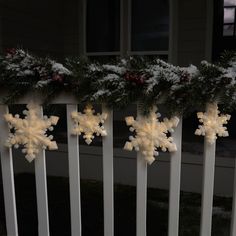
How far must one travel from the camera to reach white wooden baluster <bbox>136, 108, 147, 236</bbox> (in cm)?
130

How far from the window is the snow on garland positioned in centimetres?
359

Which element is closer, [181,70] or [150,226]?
[181,70]

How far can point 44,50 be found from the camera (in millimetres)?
5043

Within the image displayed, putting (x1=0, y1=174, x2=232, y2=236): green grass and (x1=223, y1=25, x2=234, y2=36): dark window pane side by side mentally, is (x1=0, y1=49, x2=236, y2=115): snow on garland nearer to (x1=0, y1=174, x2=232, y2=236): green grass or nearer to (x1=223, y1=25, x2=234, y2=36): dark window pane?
(x1=0, y1=174, x2=232, y2=236): green grass

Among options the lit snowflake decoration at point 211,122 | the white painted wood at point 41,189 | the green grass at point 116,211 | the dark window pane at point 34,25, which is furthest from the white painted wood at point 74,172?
the dark window pane at point 34,25

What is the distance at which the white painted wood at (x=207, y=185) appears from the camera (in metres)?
1.27

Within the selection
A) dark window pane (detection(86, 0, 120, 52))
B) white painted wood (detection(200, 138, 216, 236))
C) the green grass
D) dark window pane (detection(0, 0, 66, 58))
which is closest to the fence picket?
white painted wood (detection(200, 138, 216, 236))

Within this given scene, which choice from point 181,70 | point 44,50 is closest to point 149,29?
point 44,50

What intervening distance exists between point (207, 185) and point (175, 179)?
0.13 metres

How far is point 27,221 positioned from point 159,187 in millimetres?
1176

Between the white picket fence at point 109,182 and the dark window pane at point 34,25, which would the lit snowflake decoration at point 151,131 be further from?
the dark window pane at point 34,25

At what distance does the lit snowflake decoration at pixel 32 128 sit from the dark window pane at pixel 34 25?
10.4 ft

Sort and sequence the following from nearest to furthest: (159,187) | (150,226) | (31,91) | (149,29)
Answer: (31,91) < (150,226) < (159,187) < (149,29)

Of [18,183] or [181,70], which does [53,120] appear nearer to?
[181,70]
